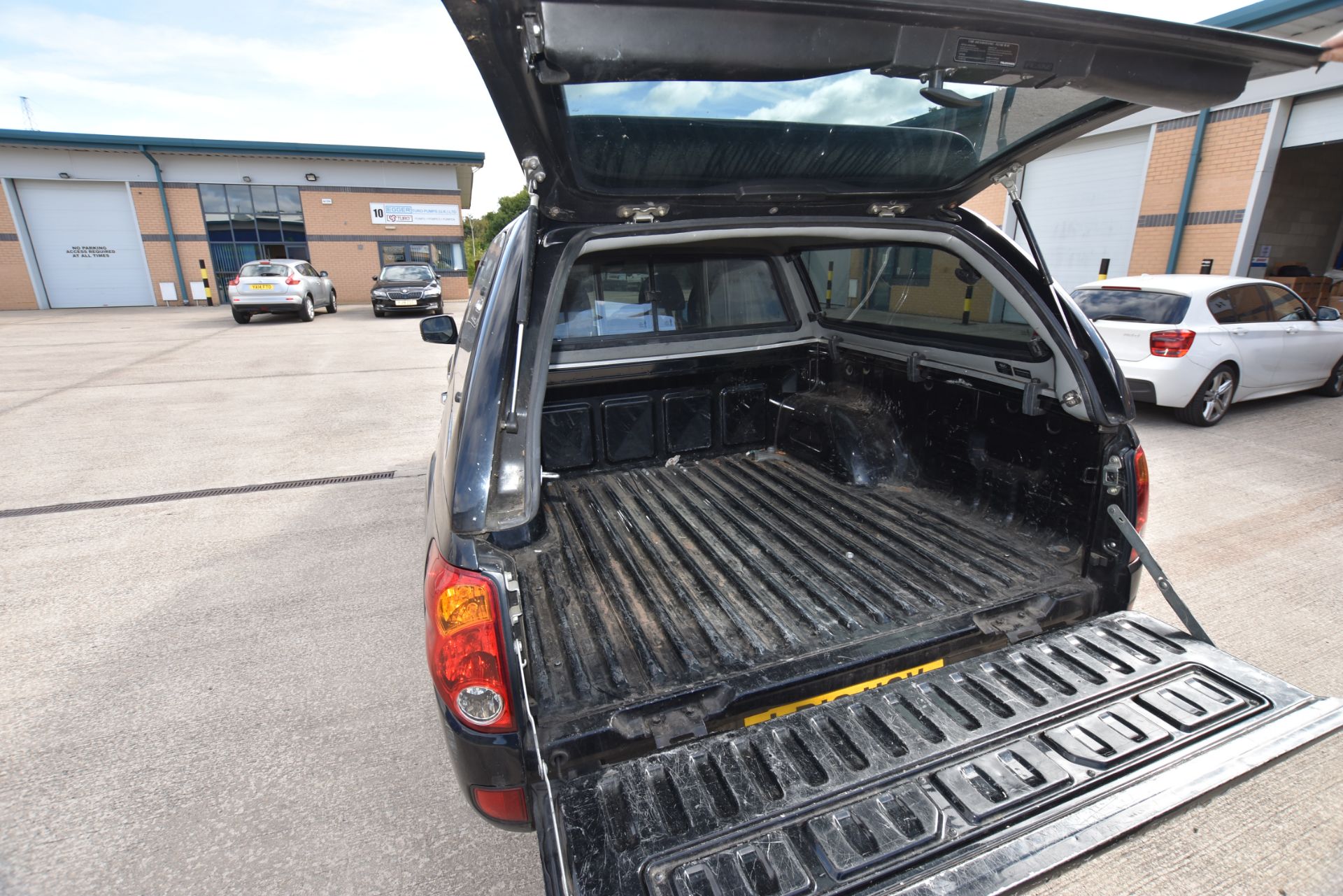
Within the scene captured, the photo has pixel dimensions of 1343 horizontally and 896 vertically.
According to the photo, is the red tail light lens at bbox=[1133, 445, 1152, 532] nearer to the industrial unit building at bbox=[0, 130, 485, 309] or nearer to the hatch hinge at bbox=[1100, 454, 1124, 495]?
the hatch hinge at bbox=[1100, 454, 1124, 495]

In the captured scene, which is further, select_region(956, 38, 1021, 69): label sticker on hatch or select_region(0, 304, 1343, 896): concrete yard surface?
select_region(0, 304, 1343, 896): concrete yard surface

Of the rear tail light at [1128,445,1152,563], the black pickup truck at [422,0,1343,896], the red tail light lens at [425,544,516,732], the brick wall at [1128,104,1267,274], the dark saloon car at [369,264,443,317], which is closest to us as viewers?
the black pickup truck at [422,0,1343,896]

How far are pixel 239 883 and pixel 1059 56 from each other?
3.08 m

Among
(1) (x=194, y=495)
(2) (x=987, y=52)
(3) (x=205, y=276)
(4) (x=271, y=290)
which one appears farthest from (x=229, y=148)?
(2) (x=987, y=52)

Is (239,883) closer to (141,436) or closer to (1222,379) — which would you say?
(141,436)

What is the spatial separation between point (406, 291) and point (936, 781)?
18684mm

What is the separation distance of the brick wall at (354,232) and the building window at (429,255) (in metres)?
0.18

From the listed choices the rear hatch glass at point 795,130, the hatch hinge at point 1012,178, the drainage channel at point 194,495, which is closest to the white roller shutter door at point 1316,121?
the hatch hinge at point 1012,178

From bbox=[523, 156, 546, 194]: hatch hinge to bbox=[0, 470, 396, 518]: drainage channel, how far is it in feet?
13.4

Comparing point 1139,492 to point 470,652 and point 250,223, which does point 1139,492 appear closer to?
point 470,652

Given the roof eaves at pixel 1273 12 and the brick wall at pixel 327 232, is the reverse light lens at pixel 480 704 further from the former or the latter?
the brick wall at pixel 327 232

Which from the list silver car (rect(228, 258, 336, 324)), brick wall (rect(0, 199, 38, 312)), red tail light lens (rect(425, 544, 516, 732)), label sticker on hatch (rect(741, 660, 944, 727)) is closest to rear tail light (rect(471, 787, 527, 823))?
red tail light lens (rect(425, 544, 516, 732))

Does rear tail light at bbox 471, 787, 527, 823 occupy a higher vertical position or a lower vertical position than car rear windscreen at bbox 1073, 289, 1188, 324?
lower

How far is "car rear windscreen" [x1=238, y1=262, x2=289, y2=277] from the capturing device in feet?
51.4
